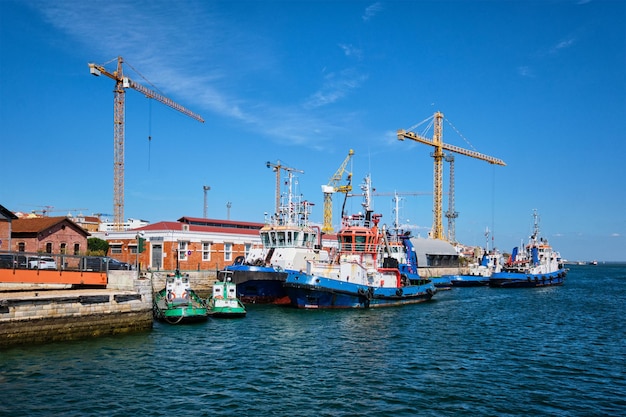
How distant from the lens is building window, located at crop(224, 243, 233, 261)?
5775cm

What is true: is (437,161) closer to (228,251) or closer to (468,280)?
(468,280)

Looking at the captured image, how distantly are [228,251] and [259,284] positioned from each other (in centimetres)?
1758

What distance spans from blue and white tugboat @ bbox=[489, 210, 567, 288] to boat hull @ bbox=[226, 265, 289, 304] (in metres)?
42.2

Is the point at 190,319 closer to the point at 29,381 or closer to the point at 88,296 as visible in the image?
the point at 88,296

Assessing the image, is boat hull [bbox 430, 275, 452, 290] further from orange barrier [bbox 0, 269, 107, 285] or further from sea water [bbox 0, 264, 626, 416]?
orange barrier [bbox 0, 269, 107, 285]

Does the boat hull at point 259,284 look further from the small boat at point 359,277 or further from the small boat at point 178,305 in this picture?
the small boat at point 178,305

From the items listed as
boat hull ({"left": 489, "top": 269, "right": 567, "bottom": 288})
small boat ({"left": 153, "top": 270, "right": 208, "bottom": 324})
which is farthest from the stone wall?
boat hull ({"left": 489, "top": 269, "right": 567, "bottom": 288})

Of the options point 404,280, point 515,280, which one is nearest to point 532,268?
point 515,280

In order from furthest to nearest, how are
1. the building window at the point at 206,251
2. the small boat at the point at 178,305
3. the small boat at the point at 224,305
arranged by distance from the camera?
the building window at the point at 206,251 → the small boat at the point at 224,305 → the small boat at the point at 178,305

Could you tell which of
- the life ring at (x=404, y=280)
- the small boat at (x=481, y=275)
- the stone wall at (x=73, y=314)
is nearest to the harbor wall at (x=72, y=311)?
the stone wall at (x=73, y=314)

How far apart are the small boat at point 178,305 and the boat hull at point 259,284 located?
728cm

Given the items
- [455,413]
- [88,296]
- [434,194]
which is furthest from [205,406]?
[434,194]

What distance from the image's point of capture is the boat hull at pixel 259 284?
4016 cm

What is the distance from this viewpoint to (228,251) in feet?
191
